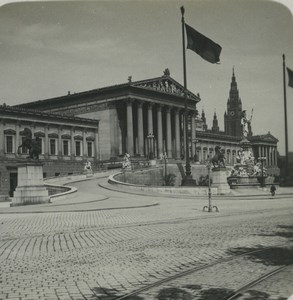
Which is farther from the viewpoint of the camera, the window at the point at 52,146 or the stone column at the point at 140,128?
the stone column at the point at 140,128

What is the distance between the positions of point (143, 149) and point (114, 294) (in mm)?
74029

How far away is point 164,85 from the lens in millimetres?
87250

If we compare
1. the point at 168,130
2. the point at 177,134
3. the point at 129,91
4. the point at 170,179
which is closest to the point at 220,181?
the point at 170,179

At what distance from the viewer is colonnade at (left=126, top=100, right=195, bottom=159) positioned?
7944cm

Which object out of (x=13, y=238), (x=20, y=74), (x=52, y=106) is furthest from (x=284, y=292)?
(x=52, y=106)

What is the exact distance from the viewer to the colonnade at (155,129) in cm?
7944

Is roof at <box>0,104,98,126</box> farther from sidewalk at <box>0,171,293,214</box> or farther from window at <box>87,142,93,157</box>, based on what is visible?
sidewalk at <box>0,171,293,214</box>

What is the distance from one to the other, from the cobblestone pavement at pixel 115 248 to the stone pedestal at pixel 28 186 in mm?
6564

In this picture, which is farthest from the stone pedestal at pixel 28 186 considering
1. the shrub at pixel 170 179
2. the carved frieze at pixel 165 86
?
the carved frieze at pixel 165 86

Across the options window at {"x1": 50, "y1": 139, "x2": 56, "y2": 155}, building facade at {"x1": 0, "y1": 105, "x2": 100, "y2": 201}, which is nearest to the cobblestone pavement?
building facade at {"x1": 0, "y1": 105, "x2": 100, "y2": 201}

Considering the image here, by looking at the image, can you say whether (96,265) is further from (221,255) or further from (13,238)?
(13,238)

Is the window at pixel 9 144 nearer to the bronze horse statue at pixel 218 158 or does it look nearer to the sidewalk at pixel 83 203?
the sidewalk at pixel 83 203

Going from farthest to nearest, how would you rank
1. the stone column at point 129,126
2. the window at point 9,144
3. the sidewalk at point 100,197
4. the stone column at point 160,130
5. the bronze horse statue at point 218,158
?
1. the stone column at point 160,130
2. the stone column at point 129,126
3. the window at point 9,144
4. the bronze horse statue at point 218,158
5. the sidewalk at point 100,197

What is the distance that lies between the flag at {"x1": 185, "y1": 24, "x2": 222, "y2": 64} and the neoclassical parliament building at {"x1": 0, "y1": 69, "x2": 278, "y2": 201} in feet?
137
